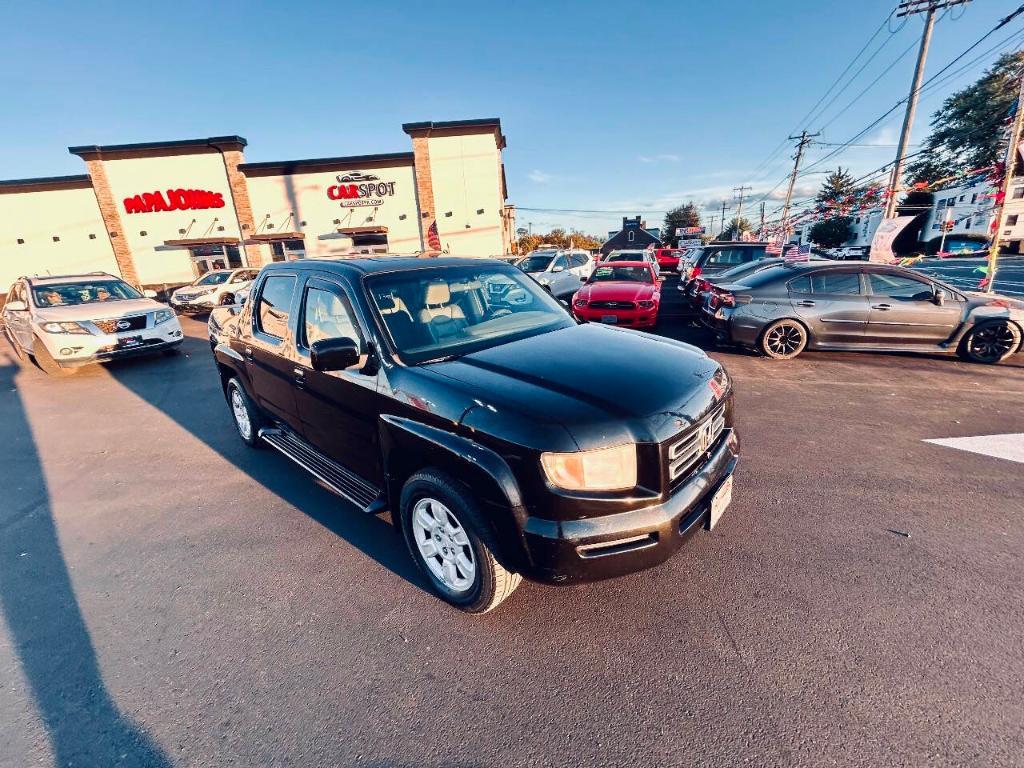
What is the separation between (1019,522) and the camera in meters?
2.99

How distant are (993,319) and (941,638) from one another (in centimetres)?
690

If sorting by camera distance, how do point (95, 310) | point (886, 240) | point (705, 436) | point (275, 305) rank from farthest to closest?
point (886, 240)
point (95, 310)
point (275, 305)
point (705, 436)

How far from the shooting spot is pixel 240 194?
2253 centimetres

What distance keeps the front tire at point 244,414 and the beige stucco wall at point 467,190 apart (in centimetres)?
1963

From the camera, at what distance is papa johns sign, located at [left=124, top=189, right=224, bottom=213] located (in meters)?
22.4

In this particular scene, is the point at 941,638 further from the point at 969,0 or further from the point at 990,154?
the point at 990,154

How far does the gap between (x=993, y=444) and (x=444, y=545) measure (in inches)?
206

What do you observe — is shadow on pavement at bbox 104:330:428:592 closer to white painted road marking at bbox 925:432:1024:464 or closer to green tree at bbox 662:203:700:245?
white painted road marking at bbox 925:432:1024:464

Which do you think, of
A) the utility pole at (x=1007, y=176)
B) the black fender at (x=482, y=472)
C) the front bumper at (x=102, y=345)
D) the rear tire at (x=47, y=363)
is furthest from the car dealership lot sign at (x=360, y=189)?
the black fender at (x=482, y=472)

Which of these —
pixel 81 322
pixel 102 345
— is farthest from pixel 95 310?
pixel 102 345

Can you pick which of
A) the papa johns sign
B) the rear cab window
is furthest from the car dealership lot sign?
the rear cab window

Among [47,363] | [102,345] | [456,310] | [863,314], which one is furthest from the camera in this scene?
[47,363]

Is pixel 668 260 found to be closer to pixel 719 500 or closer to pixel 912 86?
pixel 912 86

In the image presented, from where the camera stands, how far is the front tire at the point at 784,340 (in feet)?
23.4
